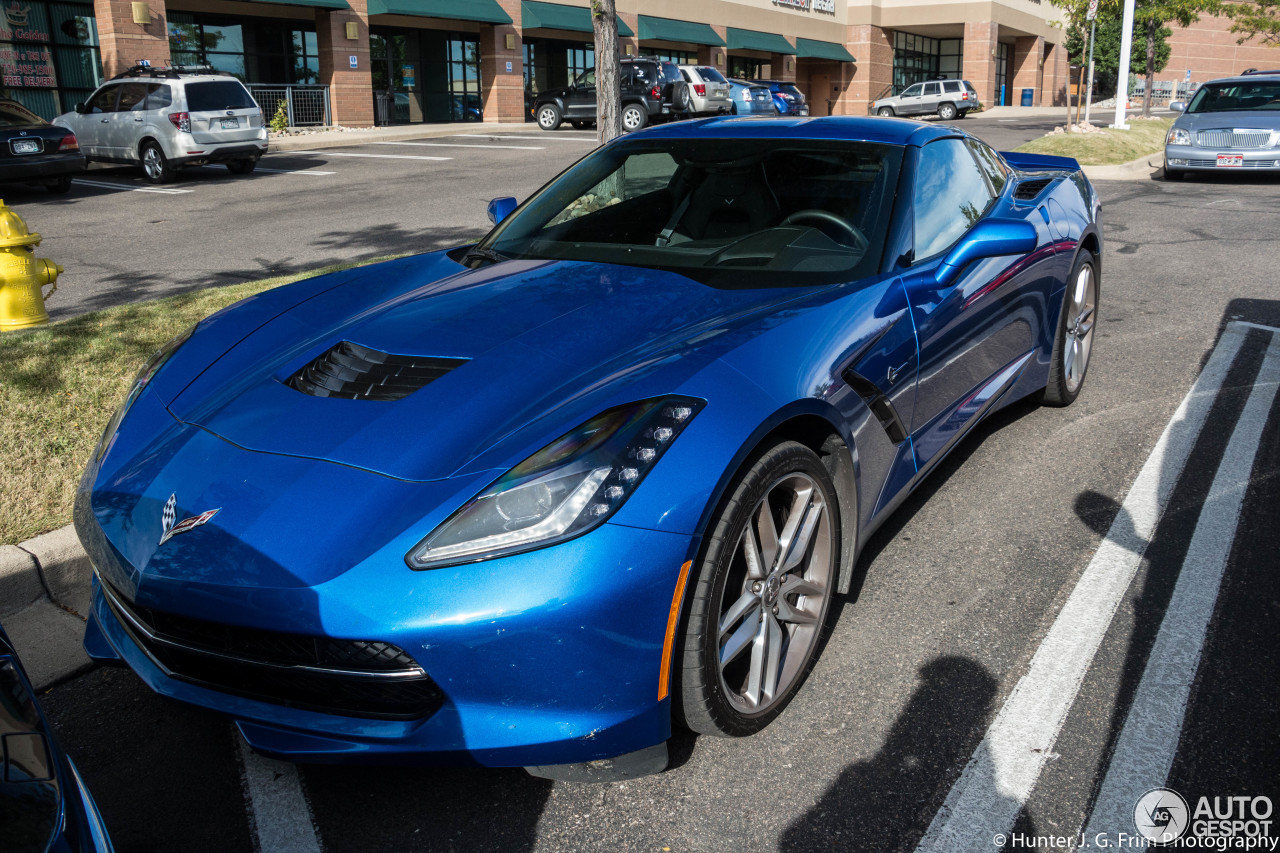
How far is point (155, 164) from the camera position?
54.0 ft

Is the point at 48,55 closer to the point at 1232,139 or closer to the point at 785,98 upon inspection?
the point at 785,98

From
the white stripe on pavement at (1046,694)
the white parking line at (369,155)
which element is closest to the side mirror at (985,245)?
the white stripe on pavement at (1046,694)

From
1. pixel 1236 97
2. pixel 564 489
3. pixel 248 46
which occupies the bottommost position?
pixel 564 489

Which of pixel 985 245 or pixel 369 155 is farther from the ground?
pixel 369 155

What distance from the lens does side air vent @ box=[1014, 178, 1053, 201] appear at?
4.80 meters

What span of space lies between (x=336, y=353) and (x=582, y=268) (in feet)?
2.86

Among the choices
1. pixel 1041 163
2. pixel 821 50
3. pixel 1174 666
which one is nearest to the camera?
pixel 1174 666

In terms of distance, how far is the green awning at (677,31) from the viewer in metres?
36.7

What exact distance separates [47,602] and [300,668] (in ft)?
6.07

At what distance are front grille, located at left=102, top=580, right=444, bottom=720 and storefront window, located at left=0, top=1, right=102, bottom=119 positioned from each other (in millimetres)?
24787

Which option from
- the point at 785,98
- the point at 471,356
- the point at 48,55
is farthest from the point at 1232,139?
the point at 48,55

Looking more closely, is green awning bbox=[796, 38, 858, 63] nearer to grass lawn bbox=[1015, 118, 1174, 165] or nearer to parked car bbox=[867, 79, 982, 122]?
parked car bbox=[867, 79, 982, 122]

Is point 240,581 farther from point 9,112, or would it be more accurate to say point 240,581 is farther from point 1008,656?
point 9,112

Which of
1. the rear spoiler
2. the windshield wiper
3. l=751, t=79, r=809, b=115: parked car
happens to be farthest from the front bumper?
l=751, t=79, r=809, b=115: parked car
